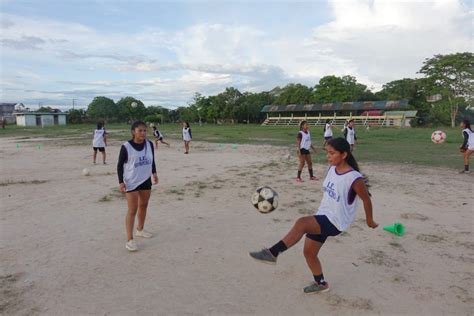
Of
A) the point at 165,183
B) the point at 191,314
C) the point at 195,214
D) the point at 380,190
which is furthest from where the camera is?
the point at 165,183

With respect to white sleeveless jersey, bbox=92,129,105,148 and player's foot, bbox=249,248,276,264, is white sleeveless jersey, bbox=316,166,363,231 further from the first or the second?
white sleeveless jersey, bbox=92,129,105,148

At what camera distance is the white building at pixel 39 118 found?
7300cm

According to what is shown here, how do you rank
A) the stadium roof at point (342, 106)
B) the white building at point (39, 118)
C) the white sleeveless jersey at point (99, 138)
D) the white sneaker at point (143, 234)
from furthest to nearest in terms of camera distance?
1. the white building at point (39, 118)
2. the stadium roof at point (342, 106)
3. the white sleeveless jersey at point (99, 138)
4. the white sneaker at point (143, 234)

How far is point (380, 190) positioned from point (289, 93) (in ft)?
198

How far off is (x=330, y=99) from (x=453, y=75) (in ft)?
64.5

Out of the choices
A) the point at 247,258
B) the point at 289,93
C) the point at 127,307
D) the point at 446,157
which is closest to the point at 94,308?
the point at 127,307

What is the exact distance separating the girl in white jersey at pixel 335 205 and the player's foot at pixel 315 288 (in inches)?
10.7

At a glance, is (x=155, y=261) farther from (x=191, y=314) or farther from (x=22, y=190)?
(x=22, y=190)

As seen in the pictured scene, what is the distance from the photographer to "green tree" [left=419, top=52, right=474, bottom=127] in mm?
43969

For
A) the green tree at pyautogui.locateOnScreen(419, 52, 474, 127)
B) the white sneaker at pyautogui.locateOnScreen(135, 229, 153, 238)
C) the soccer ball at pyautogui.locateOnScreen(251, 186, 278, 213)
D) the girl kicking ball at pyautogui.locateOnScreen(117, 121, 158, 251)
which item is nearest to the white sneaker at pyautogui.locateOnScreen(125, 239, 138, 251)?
the girl kicking ball at pyautogui.locateOnScreen(117, 121, 158, 251)

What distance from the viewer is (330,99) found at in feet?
203

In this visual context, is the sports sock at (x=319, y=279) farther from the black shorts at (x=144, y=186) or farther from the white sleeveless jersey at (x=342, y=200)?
the black shorts at (x=144, y=186)

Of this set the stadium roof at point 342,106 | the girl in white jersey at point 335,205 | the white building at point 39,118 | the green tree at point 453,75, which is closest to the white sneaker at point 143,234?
the girl in white jersey at point 335,205

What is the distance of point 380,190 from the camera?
346 inches
